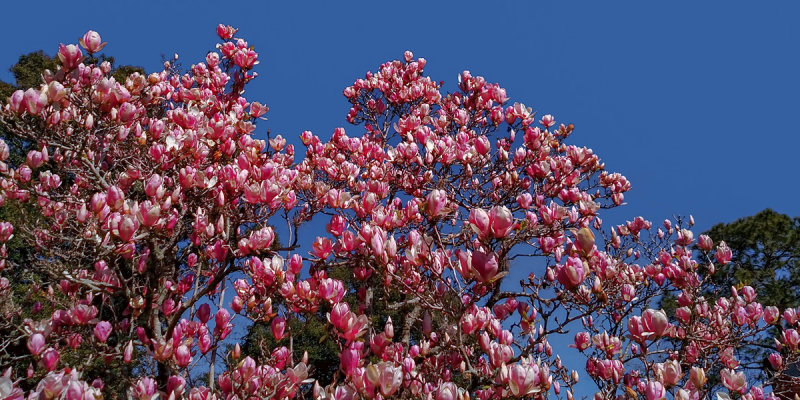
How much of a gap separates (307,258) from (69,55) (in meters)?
1.87

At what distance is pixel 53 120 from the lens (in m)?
3.31

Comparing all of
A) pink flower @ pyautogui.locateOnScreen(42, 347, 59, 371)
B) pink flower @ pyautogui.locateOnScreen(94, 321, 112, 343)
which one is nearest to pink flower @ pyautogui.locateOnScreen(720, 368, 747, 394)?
pink flower @ pyautogui.locateOnScreen(94, 321, 112, 343)

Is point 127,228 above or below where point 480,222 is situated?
above

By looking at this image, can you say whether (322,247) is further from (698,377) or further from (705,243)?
(705,243)

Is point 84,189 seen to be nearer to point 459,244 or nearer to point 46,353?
point 46,353

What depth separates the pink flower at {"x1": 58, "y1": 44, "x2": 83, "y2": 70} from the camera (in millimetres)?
3092

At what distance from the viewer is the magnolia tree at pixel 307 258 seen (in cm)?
240

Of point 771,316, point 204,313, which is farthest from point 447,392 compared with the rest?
point 771,316

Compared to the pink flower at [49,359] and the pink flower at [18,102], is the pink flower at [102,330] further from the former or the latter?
the pink flower at [18,102]

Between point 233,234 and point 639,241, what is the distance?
444 cm

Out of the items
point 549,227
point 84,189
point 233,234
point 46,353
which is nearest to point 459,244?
point 549,227

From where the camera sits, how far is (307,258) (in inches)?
122

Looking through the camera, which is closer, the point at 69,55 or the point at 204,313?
the point at 69,55

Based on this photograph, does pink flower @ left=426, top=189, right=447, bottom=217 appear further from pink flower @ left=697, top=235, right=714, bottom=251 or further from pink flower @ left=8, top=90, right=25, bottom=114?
pink flower @ left=697, top=235, right=714, bottom=251
